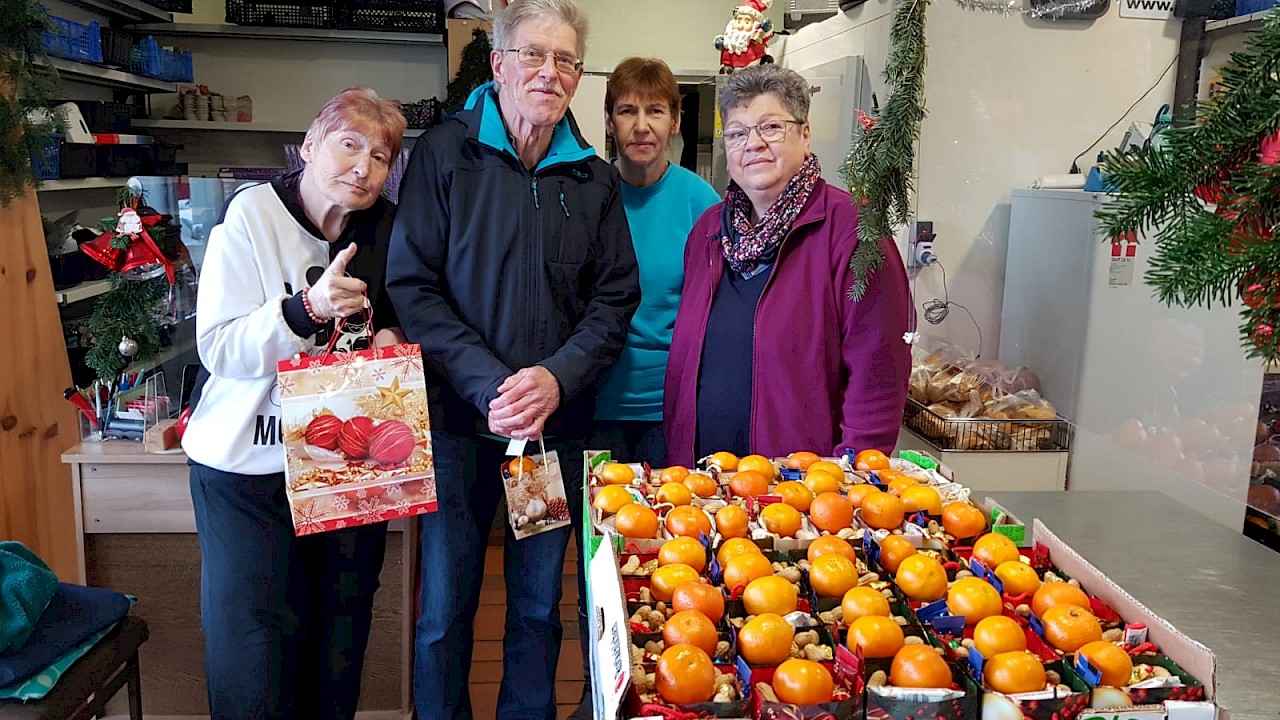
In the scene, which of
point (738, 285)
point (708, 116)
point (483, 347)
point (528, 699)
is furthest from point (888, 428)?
point (708, 116)

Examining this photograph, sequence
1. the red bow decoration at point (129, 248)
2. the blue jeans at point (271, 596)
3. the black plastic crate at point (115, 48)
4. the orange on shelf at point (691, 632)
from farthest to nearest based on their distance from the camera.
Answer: the black plastic crate at point (115, 48)
the red bow decoration at point (129, 248)
the blue jeans at point (271, 596)
the orange on shelf at point (691, 632)

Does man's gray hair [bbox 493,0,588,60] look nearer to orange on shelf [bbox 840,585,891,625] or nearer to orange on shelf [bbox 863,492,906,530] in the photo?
orange on shelf [bbox 863,492,906,530]

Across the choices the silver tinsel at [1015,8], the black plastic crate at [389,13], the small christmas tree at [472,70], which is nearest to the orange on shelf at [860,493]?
the silver tinsel at [1015,8]

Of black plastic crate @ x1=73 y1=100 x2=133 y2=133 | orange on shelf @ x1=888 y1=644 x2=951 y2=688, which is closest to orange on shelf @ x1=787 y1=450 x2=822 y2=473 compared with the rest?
orange on shelf @ x1=888 y1=644 x2=951 y2=688

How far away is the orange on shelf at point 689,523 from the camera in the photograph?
127cm

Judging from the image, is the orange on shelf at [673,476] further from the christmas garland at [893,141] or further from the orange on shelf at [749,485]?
the christmas garland at [893,141]

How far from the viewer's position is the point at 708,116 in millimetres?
6750

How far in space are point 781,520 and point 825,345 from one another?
0.69m

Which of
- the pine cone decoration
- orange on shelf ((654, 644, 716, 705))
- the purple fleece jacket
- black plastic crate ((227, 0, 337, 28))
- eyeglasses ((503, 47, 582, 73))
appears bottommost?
the pine cone decoration

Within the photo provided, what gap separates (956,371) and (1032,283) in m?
0.42

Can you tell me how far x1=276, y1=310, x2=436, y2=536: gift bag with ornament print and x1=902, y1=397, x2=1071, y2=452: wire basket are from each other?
1904 millimetres

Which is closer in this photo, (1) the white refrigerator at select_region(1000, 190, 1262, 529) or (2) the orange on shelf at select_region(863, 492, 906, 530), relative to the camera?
(2) the orange on shelf at select_region(863, 492, 906, 530)

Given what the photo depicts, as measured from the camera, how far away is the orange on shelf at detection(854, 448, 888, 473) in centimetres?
156

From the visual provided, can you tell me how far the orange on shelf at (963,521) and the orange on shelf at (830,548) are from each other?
16cm
